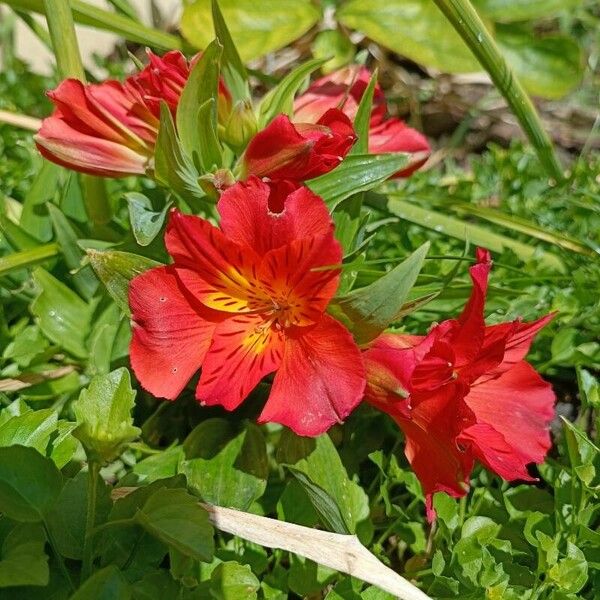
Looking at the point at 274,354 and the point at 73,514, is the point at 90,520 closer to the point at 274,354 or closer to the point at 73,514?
the point at 73,514

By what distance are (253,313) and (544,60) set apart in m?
1.11

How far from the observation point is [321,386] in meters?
0.84

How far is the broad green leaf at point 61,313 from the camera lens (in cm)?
113

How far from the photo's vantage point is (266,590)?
94 cm

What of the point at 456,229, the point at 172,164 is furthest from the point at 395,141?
the point at 172,164

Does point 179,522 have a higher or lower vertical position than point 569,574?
higher

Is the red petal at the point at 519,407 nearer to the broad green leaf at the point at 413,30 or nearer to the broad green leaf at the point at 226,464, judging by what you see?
the broad green leaf at the point at 226,464

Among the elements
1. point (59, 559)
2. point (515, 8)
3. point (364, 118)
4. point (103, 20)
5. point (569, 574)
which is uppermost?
point (103, 20)

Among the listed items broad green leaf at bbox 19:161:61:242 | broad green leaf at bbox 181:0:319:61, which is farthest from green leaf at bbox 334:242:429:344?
broad green leaf at bbox 181:0:319:61

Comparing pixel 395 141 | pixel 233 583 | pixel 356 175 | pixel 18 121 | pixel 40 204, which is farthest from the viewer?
pixel 18 121

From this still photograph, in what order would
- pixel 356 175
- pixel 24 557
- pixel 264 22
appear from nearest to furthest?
pixel 24 557 < pixel 356 175 < pixel 264 22

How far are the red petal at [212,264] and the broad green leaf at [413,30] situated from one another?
910 millimetres

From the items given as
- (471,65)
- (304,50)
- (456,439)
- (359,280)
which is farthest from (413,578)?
(304,50)

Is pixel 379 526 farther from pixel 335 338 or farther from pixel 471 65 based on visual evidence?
pixel 471 65
